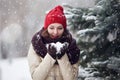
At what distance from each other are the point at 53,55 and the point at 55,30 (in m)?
0.26

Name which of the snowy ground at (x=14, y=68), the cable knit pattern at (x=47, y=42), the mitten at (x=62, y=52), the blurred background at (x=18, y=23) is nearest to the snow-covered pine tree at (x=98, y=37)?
the cable knit pattern at (x=47, y=42)

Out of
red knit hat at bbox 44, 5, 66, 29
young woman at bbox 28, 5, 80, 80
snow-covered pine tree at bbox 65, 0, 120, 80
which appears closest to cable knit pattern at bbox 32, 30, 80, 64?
young woman at bbox 28, 5, 80, 80

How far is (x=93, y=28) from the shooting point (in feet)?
22.8

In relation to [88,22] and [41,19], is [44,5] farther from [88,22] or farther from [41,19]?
[88,22]

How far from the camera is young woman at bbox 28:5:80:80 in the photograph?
4871 mm

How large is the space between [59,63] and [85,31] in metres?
2.06

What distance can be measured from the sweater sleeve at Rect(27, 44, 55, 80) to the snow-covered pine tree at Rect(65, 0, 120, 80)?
206 cm

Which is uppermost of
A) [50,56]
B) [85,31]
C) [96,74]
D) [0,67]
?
[50,56]

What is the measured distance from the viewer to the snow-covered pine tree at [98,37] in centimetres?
684

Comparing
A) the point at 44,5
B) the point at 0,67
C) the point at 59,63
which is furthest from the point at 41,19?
the point at 59,63

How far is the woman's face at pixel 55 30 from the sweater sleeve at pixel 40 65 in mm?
215

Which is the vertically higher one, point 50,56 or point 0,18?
point 50,56

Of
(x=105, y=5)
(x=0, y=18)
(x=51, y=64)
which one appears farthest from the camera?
(x=0, y=18)

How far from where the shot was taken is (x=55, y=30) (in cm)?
491
